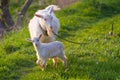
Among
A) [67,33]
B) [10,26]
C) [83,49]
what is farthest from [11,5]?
[83,49]

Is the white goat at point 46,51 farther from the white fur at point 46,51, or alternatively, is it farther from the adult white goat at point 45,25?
the adult white goat at point 45,25

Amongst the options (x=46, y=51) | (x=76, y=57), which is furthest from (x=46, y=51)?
(x=76, y=57)

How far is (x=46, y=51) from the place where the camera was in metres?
9.57

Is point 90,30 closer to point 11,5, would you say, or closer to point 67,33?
point 67,33

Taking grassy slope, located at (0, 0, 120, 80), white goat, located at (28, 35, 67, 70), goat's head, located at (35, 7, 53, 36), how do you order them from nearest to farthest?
1. grassy slope, located at (0, 0, 120, 80)
2. white goat, located at (28, 35, 67, 70)
3. goat's head, located at (35, 7, 53, 36)

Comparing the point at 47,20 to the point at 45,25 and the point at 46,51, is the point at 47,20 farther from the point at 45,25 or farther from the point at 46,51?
the point at 46,51

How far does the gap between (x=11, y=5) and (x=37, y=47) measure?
18790mm

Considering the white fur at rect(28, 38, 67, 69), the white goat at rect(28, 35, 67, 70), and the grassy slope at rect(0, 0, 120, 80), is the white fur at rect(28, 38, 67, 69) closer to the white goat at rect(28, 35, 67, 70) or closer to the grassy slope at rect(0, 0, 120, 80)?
the white goat at rect(28, 35, 67, 70)

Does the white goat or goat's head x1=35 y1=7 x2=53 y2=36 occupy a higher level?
goat's head x1=35 y1=7 x2=53 y2=36

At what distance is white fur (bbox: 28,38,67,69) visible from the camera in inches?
376

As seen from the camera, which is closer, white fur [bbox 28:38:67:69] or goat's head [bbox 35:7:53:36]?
white fur [bbox 28:38:67:69]

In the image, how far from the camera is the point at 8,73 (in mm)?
10000

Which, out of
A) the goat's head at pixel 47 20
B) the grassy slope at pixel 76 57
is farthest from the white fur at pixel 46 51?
the goat's head at pixel 47 20

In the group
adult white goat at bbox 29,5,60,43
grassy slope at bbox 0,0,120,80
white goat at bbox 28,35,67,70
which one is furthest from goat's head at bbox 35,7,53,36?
grassy slope at bbox 0,0,120,80
